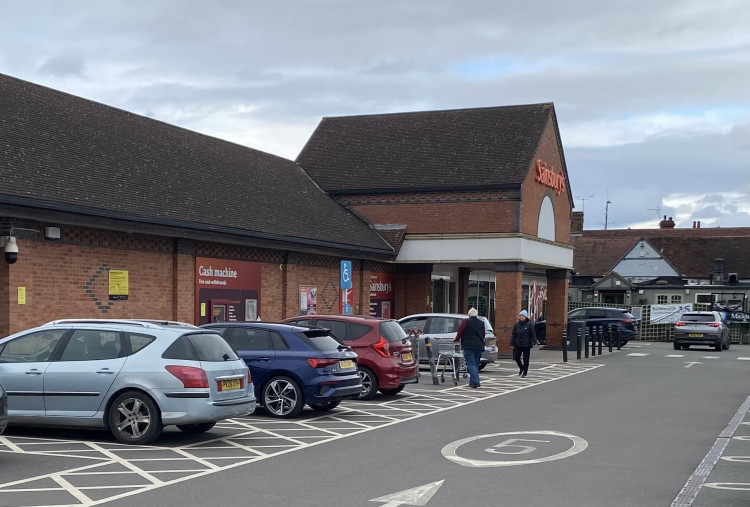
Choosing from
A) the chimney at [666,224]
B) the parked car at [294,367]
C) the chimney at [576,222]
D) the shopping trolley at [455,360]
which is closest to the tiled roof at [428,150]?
the shopping trolley at [455,360]

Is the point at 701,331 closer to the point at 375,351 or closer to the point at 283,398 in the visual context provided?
the point at 375,351

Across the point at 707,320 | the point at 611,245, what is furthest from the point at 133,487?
the point at 611,245

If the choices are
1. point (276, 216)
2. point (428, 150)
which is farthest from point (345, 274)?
point (428, 150)

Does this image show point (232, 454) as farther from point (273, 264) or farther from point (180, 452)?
point (273, 264)

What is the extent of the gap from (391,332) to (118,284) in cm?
635

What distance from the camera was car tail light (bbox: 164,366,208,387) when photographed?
439 inches

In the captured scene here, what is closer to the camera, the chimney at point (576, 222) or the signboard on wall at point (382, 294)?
the signboard on wall at point (382, 294)

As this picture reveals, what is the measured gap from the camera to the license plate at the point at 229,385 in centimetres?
1149

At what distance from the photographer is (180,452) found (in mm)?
10953

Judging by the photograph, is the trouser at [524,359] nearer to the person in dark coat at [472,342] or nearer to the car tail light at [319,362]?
the person in dark coat at [472,342]

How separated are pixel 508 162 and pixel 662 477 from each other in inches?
928

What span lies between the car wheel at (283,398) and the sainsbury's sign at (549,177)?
20.9 m

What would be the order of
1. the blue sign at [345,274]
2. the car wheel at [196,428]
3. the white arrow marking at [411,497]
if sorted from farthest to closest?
1. the blue sign at [345,274]
2. the car wheel at [196,428]
3. the white arrow marking at [411,497]

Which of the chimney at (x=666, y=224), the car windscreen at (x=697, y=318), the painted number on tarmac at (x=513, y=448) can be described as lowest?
the painted number on tarmac at (x=513, y=448)
